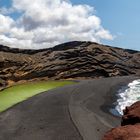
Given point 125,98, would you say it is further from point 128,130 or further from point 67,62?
point 67,62

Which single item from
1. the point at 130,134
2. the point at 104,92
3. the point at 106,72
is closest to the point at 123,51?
the point at 106,72

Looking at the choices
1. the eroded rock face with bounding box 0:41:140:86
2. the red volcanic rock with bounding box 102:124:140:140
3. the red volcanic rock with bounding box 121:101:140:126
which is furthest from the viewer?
the eroded rock face with bounding box 0:41:140:86

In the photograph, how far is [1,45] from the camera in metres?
68.1

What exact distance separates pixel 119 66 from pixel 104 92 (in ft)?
120

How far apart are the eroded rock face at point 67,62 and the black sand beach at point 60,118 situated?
2309 centimetres

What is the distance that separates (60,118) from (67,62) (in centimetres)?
4612

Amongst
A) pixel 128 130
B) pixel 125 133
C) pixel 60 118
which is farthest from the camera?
pixel 60 118

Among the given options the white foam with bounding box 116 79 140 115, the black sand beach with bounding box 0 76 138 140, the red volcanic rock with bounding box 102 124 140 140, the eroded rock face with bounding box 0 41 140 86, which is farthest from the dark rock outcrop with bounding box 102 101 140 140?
the eroded rock face with bounding box 0 41 140 86

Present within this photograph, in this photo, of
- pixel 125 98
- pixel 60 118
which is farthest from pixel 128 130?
pixel 125 98

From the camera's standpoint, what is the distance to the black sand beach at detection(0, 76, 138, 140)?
2142 centimetres

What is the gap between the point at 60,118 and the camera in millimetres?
25359

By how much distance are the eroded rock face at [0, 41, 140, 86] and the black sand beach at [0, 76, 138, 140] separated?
23092mm

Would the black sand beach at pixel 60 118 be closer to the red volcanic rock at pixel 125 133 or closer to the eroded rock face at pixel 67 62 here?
the red volcanic rock at pixel 125 133

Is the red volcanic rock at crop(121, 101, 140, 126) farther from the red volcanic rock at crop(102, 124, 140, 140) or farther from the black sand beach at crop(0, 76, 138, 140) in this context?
the black sand beach at crop(0, 76, 138, 140)
